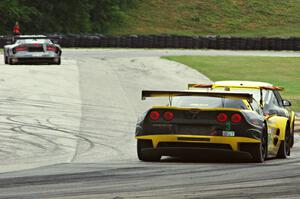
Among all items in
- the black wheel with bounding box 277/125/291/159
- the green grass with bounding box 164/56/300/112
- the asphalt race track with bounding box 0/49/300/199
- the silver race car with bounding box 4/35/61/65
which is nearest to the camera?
the asphalt race track with bounding box 0/49/300/199

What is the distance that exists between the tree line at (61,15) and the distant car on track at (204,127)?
5331cm

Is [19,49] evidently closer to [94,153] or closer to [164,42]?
[164,42]

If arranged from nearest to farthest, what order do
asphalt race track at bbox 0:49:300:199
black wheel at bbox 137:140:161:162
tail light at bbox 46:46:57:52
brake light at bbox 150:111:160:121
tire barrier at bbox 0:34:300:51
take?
asphalt race track at bbox 0:49:300:199
brake light at bbox 150:111:160:121
black wheel at bbox 137:140:161:162
tail light at bbox 46:46:57:52
tire barrier at bbox 0:34:300:51

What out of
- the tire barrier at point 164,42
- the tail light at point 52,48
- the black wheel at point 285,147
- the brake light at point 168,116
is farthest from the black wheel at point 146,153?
the tire barrier at point 164,42

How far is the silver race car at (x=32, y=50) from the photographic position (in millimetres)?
36656

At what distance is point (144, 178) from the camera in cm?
1160

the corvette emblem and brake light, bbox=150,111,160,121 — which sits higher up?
the corvette emblem

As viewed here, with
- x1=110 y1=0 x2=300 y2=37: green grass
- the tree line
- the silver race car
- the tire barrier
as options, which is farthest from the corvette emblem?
x1=110 y1=0 x2=300 y2=37: green grass

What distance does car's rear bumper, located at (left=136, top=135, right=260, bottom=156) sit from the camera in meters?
13.6

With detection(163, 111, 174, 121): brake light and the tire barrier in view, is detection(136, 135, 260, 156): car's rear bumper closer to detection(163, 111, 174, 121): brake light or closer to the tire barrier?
detection(163, 111, 174, 121): brake light

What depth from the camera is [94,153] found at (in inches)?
620

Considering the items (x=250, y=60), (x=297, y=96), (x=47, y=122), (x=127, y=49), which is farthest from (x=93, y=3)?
(x=47, y=122)

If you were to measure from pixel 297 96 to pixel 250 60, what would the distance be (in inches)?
568

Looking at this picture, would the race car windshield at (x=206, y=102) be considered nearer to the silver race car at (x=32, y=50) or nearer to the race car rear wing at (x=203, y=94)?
the race car rear wing at (x=203, y=94)
